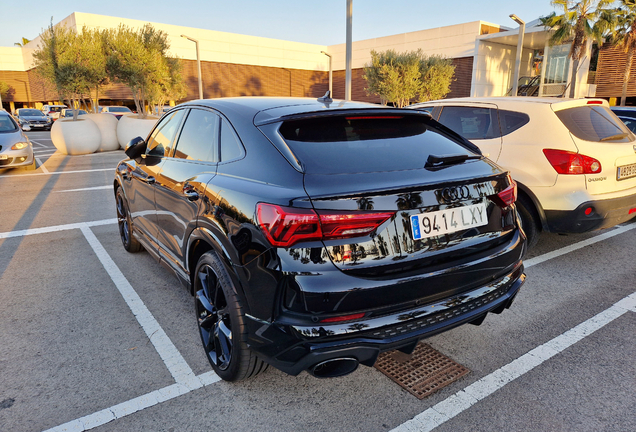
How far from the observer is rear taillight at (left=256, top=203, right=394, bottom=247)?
196 centimetres

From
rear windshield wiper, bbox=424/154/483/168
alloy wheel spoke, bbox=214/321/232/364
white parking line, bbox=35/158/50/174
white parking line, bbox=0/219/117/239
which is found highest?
rear windshield wiper, bbox=424/154/483/168

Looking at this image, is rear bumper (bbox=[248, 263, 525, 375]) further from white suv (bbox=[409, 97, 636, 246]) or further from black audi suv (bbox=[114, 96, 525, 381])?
white suv (bbox=[409, 97, 636, 246])

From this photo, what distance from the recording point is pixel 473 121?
5.08 m

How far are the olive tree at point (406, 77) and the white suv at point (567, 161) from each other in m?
29.3

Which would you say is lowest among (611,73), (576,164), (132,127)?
(132,127)

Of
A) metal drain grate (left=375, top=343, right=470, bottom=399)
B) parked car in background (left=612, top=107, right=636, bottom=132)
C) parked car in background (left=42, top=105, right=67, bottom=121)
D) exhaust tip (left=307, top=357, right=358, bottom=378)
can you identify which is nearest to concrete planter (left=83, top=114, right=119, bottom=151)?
parked car in background (left=612, top=107, right=636, bottom=132)

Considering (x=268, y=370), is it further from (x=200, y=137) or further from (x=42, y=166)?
(x=42, y=166)

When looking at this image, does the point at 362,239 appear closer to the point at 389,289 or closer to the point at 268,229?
the point at 389,289

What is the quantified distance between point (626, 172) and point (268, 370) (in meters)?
3.97

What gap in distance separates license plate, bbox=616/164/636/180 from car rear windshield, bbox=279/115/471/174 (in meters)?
2.57

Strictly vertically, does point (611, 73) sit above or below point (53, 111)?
above

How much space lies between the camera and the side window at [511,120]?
452cm

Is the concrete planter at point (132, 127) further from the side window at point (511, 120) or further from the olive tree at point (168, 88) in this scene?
the side window at point (511, 120)

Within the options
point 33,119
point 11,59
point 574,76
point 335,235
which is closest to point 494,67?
point 574,76
